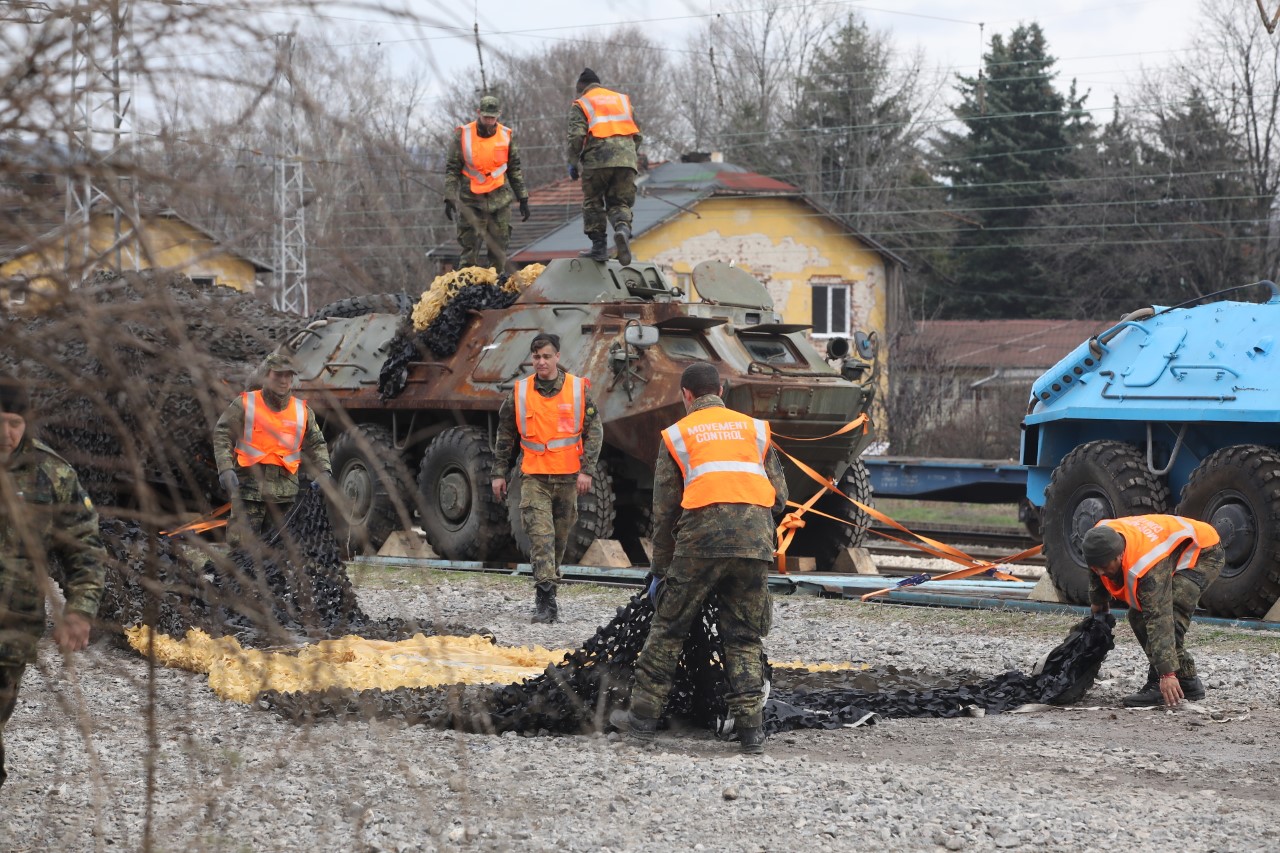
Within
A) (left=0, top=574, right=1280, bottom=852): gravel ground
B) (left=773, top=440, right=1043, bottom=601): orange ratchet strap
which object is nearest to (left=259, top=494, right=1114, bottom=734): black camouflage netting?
(left=0, top=574, right=1280, bottom=852): gravel ground

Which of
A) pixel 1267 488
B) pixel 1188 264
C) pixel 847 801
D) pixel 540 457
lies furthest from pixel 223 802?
pixel 1188 264

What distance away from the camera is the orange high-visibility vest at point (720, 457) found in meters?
7.32

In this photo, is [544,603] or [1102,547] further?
[544,603]

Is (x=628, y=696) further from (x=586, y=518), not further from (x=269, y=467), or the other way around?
(x=586, y=518)

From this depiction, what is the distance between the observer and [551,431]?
11.4m

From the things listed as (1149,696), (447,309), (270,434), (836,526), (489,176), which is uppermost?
(489,176)

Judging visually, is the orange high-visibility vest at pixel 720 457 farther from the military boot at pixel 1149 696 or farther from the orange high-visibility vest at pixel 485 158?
the orange high-visibility vest at pixel 485 158

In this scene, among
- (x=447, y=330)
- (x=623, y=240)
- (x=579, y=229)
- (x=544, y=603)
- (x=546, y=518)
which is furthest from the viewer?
(x=579, y=229)

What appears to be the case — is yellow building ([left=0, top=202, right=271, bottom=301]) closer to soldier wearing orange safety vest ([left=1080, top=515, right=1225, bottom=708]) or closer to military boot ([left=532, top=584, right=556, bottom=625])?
soldier wearing orange safety vest ([left=1080, top=515, right=1225, bottom=708])

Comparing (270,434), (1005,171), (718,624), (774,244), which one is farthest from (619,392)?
(1005,171)

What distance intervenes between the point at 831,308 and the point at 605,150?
2385 centimetres

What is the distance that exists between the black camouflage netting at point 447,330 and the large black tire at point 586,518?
2.05 metres

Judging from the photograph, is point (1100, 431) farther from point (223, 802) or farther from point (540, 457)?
point (223, 802)

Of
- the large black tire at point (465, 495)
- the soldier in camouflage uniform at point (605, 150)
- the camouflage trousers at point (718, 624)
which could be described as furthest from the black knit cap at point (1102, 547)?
the large black tire at point (465, 495)
